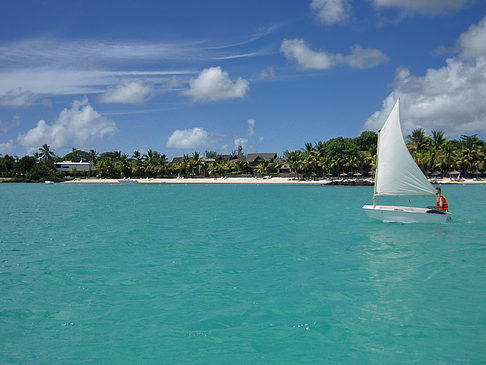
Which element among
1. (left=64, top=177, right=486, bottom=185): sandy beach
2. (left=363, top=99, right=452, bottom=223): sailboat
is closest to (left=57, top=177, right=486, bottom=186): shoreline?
(left=64, top=177, right=486, bottom=185): sandy beach

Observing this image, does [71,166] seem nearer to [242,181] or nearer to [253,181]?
[242,181]

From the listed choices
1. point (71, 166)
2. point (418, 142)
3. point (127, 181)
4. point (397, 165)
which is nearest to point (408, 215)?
point (397, 165)

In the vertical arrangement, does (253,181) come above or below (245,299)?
above

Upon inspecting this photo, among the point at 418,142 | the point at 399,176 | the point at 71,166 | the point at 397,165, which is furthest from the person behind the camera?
the point at 71,166

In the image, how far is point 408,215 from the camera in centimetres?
2420

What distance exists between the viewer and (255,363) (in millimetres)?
7578

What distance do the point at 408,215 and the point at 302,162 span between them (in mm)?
84833

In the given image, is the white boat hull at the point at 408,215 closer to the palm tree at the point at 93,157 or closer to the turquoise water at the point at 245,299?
the turquoise water at the point at 245,299

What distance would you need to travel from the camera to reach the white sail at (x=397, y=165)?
77.7 feet

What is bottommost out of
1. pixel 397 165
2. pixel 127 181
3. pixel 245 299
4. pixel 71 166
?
pixel 245 299

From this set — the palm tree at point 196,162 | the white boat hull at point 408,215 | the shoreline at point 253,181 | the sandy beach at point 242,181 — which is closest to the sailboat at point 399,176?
the white boat hull at point 408,215

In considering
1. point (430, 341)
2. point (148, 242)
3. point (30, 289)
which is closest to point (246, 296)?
point (430, 341)

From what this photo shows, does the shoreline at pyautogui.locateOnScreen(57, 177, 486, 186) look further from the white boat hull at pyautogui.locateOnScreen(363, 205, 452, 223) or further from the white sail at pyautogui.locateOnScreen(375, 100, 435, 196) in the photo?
the white sail at pyautogui.locateOnScreen(375, 100, 435, 196)

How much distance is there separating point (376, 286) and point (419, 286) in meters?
1.39
